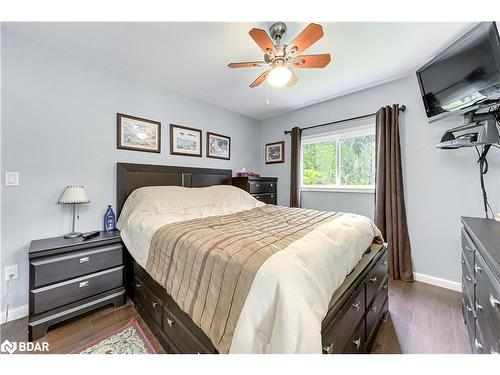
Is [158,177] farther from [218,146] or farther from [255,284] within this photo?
[255,284]

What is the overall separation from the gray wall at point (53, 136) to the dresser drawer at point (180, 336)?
4.84ft

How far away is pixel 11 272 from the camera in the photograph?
5.74 ft

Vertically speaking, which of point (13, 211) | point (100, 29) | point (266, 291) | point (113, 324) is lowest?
point (113, 324)

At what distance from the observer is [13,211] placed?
5.75ft

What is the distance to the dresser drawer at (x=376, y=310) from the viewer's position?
140 centimetres

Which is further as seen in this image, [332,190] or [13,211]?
[332,190]

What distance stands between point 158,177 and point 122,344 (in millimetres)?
1787

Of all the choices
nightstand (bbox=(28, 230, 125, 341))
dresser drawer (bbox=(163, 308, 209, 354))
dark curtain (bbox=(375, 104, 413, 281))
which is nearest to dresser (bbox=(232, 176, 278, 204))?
dark curtain (bbox=(375, 104, 413, 281))

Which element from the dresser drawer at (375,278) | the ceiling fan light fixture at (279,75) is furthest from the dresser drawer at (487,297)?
the ceiling fan light fixture at (279,75)

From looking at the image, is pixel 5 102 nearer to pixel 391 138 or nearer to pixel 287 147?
pixel 287 147

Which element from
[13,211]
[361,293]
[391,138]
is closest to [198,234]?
[361,293]

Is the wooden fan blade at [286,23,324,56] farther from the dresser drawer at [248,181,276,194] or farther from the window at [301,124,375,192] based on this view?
the dresser drawer at [248,181,276,194]

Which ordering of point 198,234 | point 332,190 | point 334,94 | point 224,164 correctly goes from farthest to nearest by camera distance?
1. point 224,164
2. point 332,190
3. point 334,94
4. point 198,234

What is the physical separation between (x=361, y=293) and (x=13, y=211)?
9.38ft
